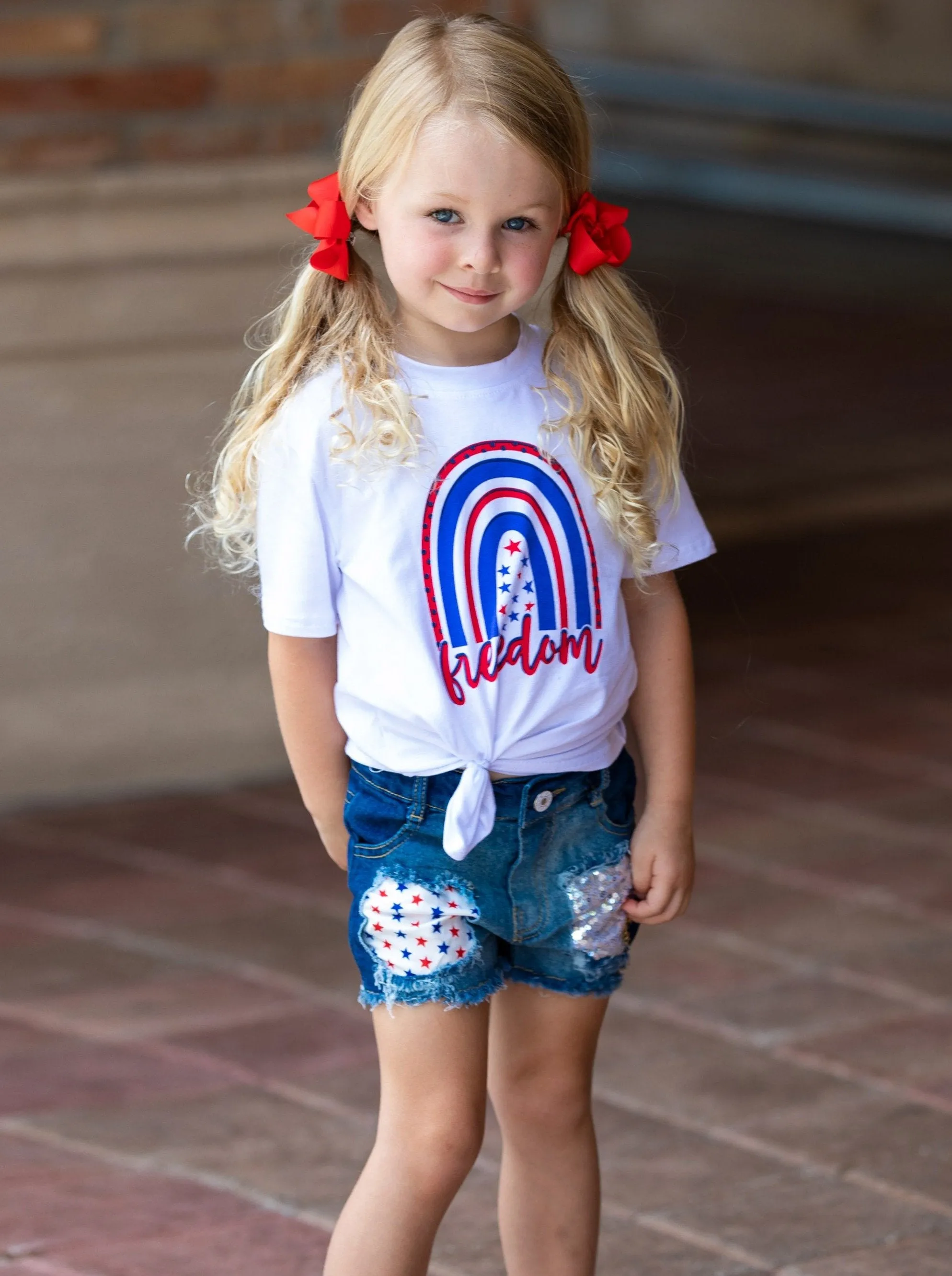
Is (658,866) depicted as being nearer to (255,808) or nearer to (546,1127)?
(546,1127)

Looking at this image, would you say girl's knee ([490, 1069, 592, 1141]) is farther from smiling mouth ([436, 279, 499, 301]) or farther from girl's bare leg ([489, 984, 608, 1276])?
smiling mouth ([436, 279, 499, 301])

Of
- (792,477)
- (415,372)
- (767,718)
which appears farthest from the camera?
(792,477)

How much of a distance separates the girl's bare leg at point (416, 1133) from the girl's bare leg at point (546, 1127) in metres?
0.09

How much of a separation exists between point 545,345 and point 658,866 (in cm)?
52

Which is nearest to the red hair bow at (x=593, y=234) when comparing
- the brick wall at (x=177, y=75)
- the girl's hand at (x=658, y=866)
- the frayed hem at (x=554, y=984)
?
the girl's hand at (x=658, y=866)

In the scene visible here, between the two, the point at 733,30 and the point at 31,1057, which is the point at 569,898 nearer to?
the point at 31,1057

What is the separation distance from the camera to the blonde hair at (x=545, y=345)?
1.57 metres

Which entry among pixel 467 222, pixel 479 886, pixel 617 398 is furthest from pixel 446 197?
pixel 479 886

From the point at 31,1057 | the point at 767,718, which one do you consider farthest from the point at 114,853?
the point at 767,718

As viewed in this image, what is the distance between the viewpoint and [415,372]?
1650 mm

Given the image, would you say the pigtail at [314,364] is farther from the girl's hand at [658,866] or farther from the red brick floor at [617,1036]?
the red brick floor at [617,1036]

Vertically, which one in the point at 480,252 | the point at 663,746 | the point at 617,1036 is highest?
the point at 480,252

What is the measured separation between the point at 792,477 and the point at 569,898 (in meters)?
4.47

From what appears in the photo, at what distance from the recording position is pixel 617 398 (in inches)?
66.2
